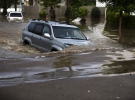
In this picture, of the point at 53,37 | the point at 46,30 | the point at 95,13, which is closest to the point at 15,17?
the point at 95,13

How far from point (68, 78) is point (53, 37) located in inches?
196

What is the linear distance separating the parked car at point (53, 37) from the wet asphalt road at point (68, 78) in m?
1.86

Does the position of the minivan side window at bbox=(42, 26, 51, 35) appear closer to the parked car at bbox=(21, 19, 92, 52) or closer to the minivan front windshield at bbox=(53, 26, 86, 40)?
the parked car at bbox=(21, 19, 92, 52)

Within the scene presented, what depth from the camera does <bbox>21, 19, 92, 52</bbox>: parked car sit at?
1141 centimetres

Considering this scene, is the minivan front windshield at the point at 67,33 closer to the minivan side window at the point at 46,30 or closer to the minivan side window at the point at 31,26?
the minivan side window at the point at 46,30

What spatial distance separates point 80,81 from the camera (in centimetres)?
662

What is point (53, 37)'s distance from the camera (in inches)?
458

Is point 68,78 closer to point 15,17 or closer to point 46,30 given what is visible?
point 46,30

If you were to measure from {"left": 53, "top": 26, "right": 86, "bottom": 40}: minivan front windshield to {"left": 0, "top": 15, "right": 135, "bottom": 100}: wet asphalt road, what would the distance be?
96.5 inches

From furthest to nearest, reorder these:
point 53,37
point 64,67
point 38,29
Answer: point 38,29 → point 53,37 → point 64,67

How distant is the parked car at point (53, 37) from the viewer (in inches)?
449

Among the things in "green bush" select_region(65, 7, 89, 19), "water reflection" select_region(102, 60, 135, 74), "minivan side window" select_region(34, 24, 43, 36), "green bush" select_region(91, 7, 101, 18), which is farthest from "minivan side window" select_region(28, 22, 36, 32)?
"green bush" select_region(91, 7, 101, 18)

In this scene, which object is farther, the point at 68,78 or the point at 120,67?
the point at 120,67

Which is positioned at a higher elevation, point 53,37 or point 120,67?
point 53,37
